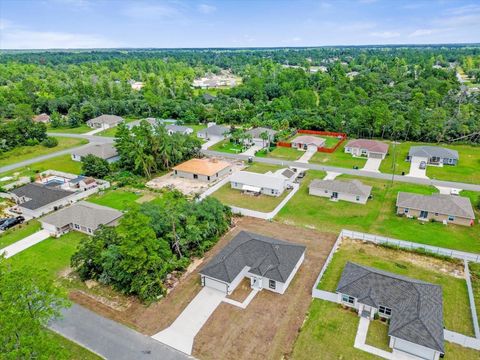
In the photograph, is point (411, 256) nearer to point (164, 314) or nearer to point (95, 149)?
point (164, 314)

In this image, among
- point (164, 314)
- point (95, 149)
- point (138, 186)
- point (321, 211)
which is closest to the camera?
point (164, 314)

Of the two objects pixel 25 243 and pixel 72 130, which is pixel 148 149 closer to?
pixel 25 243

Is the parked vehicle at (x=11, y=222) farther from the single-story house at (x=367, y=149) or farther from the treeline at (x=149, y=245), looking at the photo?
the single-story house at (x=367, y=149)

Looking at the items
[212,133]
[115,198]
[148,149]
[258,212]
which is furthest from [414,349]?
[212,133]

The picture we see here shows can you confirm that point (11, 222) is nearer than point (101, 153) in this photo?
Yes

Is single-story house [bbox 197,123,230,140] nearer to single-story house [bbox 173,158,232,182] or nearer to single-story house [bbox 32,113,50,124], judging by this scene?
single-story house [bbox 173,158,232,182]

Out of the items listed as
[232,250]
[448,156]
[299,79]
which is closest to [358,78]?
[299,79]
